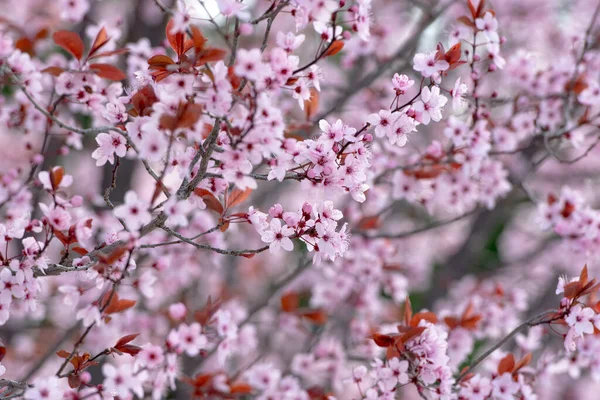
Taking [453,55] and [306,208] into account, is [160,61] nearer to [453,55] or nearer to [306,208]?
[306,208]

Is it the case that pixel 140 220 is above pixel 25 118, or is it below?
below

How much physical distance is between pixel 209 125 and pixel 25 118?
144 cm

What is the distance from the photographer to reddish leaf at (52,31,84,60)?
2.23 metres

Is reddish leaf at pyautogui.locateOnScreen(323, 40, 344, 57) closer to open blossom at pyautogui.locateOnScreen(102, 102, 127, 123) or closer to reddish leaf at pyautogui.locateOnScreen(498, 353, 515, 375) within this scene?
open blossom at pyautogui.locateOnScreen(102, 102, 127, 123)

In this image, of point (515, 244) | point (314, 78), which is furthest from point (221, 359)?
point (515, 244)

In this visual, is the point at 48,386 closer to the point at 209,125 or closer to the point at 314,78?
the point at 209,125

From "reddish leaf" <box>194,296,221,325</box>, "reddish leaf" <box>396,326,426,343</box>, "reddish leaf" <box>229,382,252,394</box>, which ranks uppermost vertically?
"reddish leaf" <box>194,296,221,325</box>

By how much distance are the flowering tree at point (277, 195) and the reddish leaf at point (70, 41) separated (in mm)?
10

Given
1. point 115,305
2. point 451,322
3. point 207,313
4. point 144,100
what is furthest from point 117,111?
point 451,322

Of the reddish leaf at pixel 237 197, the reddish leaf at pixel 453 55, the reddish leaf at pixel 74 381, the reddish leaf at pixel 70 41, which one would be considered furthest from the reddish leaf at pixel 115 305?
the reddish leaf at pixel 453 55

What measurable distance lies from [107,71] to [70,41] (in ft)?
0.69

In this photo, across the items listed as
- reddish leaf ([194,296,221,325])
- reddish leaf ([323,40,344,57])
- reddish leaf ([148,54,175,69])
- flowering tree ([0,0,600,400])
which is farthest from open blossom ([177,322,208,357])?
reddish leaf ([323,40,344,57])

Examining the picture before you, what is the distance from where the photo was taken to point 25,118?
9.52ft

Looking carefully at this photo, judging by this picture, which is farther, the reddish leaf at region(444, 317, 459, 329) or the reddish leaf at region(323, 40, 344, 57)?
the reddish leaf at region(444, 317, 459, 329)
